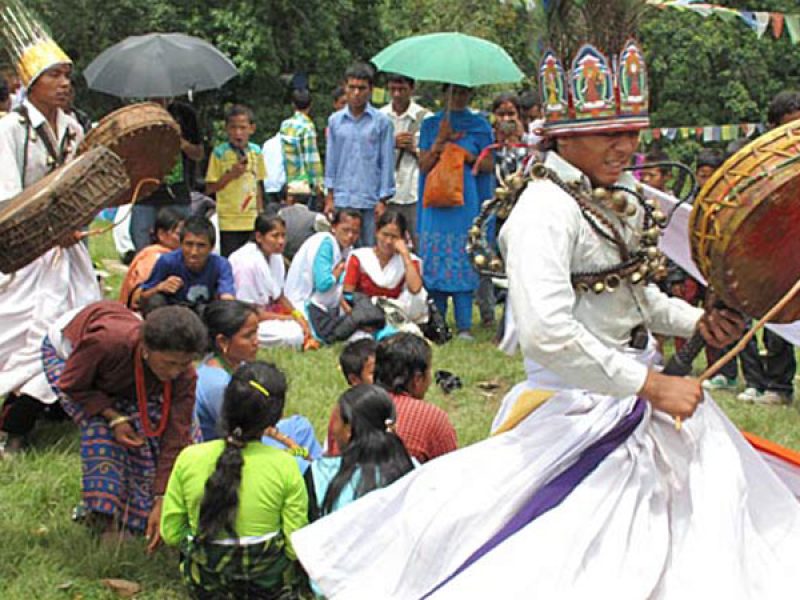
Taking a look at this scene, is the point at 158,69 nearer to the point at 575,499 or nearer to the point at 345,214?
the point at 345,214

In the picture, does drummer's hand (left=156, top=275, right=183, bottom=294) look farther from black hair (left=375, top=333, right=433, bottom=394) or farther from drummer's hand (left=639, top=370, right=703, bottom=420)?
drummer's hand (left=639, top=370, right=703, bottom=420)

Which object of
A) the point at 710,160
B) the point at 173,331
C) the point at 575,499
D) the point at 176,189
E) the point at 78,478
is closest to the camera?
the point at 575,499

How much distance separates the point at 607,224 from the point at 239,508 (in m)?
1.65

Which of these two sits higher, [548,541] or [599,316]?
[599,316]

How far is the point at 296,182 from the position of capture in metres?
11.6

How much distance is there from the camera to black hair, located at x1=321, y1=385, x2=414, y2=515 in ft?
14.1

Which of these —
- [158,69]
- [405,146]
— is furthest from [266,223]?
[158,69]

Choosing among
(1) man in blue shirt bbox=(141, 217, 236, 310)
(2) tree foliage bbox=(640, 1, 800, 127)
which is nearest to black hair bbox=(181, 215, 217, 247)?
(1) man in blue shirt bbox=(141, 217, 236, 310)

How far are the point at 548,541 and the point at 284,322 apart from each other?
17.6 ft

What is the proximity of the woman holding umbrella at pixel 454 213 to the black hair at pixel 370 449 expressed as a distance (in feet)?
14.9

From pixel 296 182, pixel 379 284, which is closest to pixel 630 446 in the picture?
pixel 379 284

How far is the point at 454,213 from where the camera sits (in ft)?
29.7

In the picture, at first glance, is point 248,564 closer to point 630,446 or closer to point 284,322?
point 630,446

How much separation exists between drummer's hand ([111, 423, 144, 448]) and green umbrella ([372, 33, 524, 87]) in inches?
186
